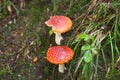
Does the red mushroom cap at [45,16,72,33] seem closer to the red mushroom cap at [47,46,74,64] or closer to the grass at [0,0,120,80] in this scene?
the grass at [0,0,120,80]

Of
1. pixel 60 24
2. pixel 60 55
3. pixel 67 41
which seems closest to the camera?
pixel 60 55

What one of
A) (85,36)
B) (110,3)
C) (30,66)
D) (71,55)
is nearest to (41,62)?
(30,66)

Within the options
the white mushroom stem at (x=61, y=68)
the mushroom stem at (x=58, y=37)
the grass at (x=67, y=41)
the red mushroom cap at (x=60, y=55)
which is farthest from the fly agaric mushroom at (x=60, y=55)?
the mushroom stem at (x=58, y=37)

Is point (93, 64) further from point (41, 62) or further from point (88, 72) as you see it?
point (41, 62)

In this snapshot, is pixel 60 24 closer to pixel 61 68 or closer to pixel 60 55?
pixel 60 55

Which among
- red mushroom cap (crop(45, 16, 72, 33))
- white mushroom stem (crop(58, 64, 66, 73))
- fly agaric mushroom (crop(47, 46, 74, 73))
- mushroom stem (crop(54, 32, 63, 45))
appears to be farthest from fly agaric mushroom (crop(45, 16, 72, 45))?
white mushroom stem (crop(58, 64, 66, 73))

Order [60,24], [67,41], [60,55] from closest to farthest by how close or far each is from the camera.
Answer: [60,55]
[60,24]
[67,41]

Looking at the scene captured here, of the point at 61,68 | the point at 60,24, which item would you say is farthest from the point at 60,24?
the point at 61,68
